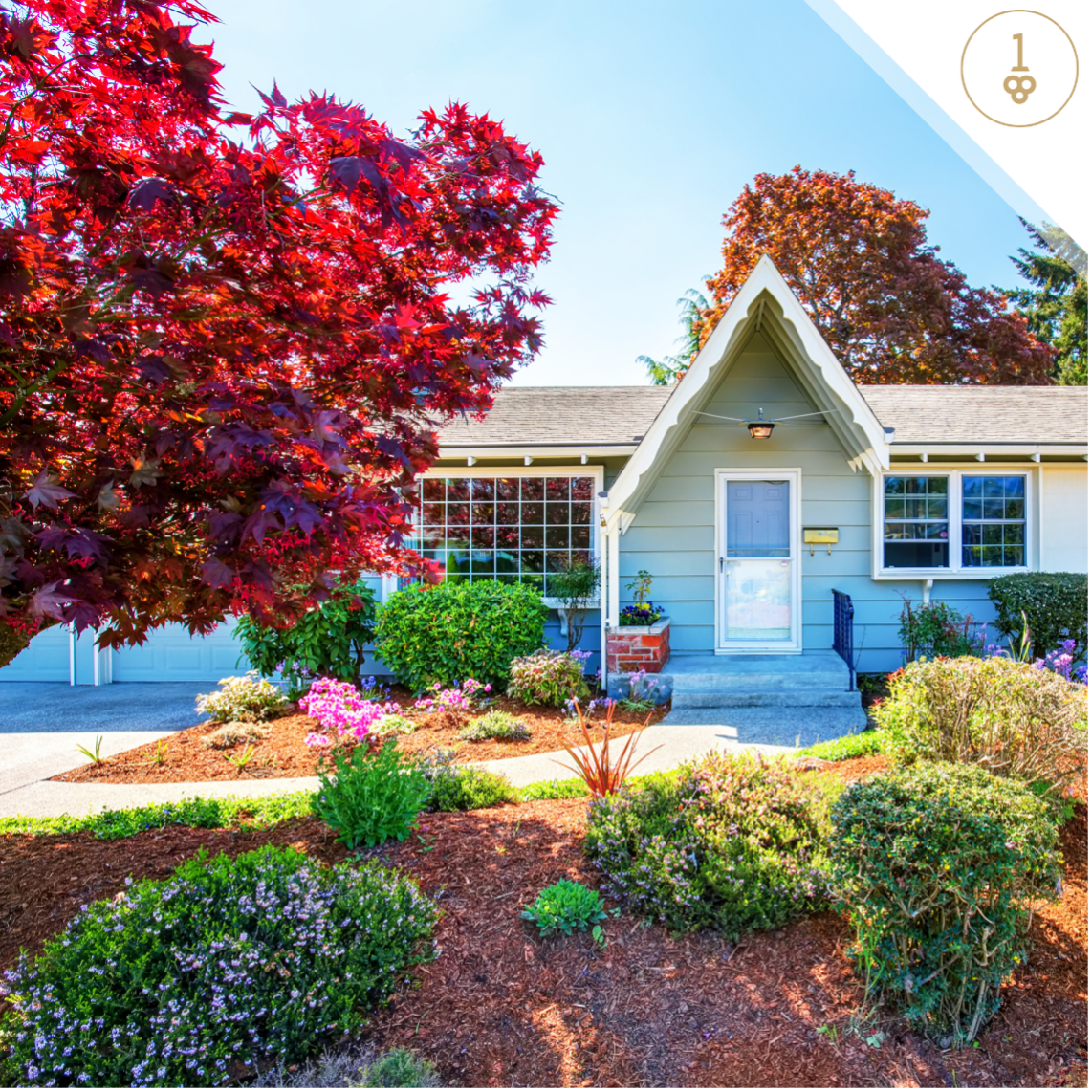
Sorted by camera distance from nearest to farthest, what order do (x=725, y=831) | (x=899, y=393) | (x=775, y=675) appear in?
1. (x=725, y=831)
2. (x=775, y=675)
3. (x=899, y=393)

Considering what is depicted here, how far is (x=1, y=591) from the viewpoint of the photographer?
80.9 inches

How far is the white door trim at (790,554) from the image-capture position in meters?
8.36

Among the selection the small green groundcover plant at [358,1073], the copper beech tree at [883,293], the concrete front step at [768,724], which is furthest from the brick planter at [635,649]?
the copper beech tree at [883,293]

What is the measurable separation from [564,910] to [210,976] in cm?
132

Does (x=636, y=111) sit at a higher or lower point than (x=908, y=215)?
lower

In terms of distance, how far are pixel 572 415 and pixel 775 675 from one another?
454cm

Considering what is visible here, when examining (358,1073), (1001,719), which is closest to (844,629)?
(1001,719)

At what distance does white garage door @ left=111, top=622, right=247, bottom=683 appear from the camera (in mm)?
9773

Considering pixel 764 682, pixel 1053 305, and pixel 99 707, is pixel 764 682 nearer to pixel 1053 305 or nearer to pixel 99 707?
pixel 99 707

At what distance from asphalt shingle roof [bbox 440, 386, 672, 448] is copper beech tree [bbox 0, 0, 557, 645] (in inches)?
206

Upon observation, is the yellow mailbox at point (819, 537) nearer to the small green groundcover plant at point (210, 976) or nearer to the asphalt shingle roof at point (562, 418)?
the asphalt shingle roof at point (562, 418)

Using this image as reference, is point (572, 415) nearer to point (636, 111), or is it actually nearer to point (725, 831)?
point (636, 111)

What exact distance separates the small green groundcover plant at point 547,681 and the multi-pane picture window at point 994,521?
5.14 m

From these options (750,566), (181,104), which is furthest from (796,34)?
(181,104)
